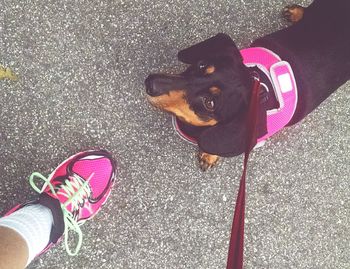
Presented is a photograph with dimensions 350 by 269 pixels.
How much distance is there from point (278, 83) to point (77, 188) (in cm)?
117

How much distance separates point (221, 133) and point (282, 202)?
891 mm

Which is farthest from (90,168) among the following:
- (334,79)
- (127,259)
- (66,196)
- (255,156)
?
(334,79)

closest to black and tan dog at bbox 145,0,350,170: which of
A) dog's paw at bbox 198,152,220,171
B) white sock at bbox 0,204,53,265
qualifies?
dog's paw at bbox 198,152,220,171

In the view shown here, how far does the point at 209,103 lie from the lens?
2326 millimetres

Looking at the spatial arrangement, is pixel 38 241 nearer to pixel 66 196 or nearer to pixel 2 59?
pixel 66 196

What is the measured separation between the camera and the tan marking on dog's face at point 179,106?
2.31m

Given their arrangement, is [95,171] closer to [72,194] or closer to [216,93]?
[72,194]

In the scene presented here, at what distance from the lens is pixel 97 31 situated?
2.65 m

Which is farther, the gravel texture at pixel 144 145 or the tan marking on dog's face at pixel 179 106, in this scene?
the gravel texture at pixel 144 145

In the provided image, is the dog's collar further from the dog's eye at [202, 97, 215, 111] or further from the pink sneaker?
the pink sneaker

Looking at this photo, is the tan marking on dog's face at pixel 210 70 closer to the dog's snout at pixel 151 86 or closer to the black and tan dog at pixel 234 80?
the black and tan dog at pixel 234 80

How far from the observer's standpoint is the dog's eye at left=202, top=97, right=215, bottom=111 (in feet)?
7.61

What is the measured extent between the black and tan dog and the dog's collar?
0.12 feet

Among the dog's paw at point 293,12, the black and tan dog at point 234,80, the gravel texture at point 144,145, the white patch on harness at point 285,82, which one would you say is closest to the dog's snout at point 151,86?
the black and tan dog at point 234,80
